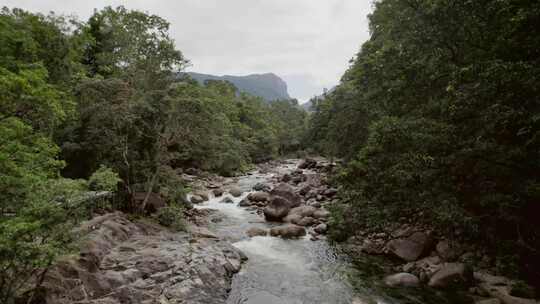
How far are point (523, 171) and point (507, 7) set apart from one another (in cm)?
497

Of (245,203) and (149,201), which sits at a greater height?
(149,201)

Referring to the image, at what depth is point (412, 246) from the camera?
1301 cm

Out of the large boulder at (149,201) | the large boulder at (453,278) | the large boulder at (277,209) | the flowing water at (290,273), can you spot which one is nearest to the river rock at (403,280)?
the large boulder at (453,278)

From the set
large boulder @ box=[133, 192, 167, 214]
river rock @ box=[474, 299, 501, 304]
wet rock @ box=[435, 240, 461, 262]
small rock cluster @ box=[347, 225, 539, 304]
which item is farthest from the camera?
large boulder @ box=[133, 192, 167, 214]

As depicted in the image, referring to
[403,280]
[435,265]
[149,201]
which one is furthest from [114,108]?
[435,265]

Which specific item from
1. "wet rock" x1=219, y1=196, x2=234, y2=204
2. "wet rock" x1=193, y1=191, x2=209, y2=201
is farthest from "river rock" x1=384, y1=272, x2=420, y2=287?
"wet rock" x1=193, y1=191, x2=209, y2=201

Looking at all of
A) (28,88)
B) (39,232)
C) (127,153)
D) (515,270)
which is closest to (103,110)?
(127,153)

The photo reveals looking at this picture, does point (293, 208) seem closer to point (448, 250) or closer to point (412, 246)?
point (412, 246)

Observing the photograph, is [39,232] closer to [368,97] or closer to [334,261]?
[334,261]

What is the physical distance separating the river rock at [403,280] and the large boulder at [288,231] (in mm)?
6136

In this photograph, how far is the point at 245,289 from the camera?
1053 cm

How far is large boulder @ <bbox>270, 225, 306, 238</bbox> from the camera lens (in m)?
16.6

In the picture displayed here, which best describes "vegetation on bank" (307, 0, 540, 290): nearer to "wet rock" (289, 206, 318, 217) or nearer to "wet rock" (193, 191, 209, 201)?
"wet rock" (289, 206, 318, 217)

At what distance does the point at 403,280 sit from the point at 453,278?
1.67m
